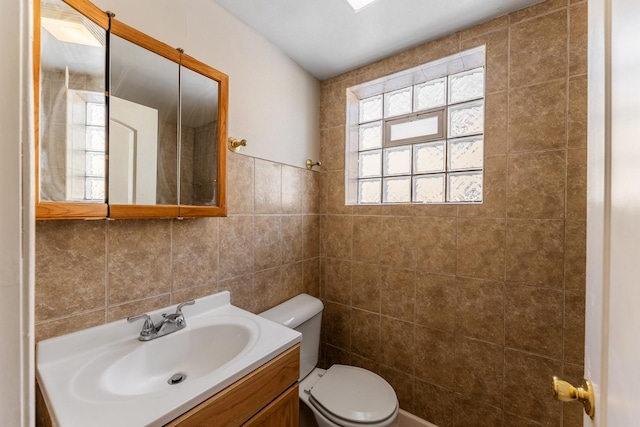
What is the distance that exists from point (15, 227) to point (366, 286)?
5.32ft

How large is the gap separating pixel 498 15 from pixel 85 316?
217 cm

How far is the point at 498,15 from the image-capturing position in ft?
4.14

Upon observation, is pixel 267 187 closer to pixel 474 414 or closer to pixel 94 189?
pixel 94 189

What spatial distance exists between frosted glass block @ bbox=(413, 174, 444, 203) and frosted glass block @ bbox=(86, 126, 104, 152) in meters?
1.58

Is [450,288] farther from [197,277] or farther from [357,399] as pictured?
[197,277]

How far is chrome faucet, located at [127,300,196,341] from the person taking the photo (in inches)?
37.4

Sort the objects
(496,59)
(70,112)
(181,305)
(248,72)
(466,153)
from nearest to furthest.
Result: (70,112), (181,305), (496,59), (248,72), (466,153)

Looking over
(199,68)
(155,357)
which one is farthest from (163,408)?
(199,68)

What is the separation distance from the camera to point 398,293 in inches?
61.7

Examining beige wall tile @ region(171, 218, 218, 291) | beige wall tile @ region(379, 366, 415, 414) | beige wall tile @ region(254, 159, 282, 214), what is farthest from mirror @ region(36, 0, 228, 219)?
beige wall tile @ region(379, 366, 415, 414)

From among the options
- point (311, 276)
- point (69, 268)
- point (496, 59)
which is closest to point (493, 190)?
point (496, 59)

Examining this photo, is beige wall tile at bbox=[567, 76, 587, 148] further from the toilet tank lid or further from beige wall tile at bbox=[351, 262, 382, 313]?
the toilet tank lid

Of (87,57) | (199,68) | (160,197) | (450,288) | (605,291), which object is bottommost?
(450,288)

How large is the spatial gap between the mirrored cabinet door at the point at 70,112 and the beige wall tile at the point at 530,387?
1853 millimetres
